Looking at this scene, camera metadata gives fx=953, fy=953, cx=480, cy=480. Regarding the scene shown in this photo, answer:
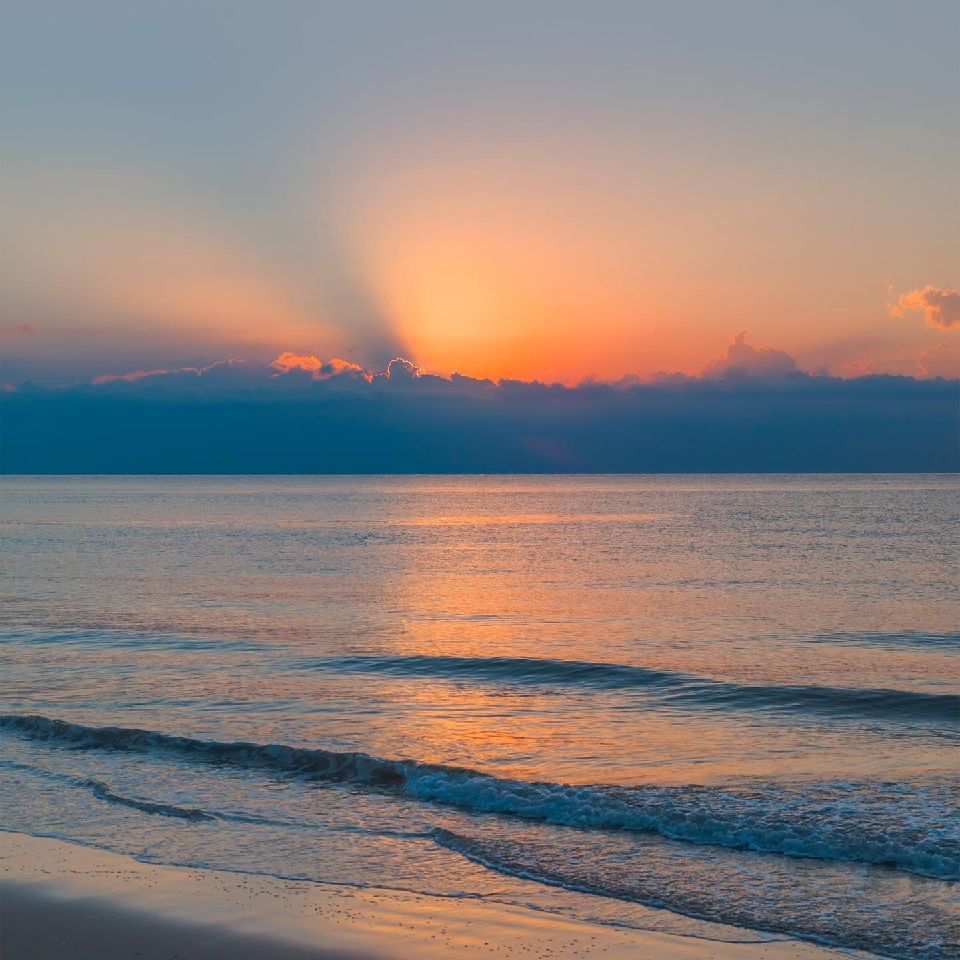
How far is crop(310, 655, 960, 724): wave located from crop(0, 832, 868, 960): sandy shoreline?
12.0 meters

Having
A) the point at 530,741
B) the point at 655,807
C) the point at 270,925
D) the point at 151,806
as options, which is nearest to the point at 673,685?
the point at 530,741

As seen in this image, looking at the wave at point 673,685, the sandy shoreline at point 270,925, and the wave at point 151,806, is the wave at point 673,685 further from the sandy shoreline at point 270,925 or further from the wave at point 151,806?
the sandy shoreline at point 270,925

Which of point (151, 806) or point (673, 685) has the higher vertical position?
point (151, 806)

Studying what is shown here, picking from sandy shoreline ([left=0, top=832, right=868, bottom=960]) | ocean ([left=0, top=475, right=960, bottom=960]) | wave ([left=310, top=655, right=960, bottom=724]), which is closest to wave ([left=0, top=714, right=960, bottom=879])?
ocean ([left=0, top=475, right=960, bottom=960])

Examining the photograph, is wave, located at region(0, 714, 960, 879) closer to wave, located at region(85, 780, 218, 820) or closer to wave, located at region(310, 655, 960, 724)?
wave, located at region(85, 780, 218, 820)

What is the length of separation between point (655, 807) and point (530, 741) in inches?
185

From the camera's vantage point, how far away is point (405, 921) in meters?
10.4

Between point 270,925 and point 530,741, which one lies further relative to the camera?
point 530,741

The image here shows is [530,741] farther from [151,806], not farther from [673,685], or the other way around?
[151,806]

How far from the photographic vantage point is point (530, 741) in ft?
60.8

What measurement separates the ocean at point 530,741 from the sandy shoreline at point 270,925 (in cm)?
42

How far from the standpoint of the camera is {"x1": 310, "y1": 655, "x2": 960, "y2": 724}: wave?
830 inches

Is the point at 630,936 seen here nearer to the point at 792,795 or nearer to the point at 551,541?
the point at 792,795

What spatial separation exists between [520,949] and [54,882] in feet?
19.3
